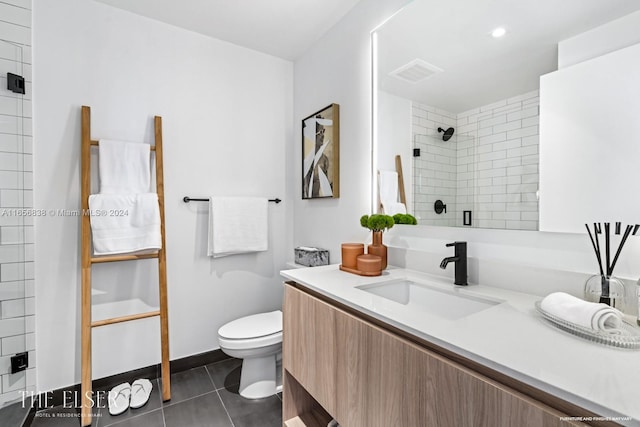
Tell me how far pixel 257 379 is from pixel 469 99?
6.10ft

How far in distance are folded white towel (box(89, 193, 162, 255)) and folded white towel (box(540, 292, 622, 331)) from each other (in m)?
1.88

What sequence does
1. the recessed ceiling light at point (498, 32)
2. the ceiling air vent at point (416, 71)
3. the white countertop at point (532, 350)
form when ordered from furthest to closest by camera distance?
the ceiling air vent at point (416, 71) → the recessed ceiling light at point (498, 32) → the white countertop at point (532, 350)

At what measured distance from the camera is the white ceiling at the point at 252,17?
1771mm

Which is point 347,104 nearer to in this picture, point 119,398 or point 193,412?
point 193,412

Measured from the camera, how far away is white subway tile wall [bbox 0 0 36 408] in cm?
148

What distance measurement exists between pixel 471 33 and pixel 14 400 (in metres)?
2.80

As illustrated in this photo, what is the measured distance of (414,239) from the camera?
4.87 feet

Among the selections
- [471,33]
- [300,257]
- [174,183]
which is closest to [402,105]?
[471,33]

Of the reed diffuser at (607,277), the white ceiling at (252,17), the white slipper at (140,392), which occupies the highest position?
the white ceiling at (252,17)

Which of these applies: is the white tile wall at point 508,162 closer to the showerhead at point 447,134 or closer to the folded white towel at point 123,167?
the showerhead at point 447,134


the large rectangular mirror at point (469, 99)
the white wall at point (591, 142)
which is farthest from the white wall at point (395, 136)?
the white wall at point (591, 142)

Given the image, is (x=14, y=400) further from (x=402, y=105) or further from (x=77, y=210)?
(x=402, y=105)

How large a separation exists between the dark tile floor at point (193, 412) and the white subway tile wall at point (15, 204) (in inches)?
10.9

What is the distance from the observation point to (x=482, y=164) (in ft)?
3.93
